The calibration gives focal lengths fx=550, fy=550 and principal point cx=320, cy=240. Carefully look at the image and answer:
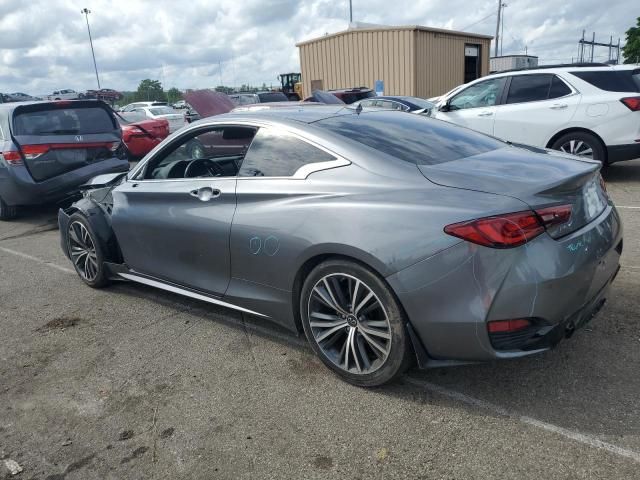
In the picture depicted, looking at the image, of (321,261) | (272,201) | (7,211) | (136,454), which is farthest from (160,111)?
(136,454)

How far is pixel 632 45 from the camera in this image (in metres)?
51.2

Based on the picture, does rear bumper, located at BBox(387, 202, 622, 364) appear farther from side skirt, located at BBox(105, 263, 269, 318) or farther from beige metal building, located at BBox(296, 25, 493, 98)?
beige metal building, located at BBox(296, 25, 493, 98)

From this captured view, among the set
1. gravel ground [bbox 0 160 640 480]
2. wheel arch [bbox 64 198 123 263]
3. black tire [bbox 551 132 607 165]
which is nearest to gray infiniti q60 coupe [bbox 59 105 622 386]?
gravel ground [bbox 0 160 640 480]

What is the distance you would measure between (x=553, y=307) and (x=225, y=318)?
2397 mm

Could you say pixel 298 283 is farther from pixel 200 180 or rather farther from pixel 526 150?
pixel 526 150

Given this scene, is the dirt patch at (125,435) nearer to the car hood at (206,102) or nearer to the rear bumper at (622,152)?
the car hood at (206,102)

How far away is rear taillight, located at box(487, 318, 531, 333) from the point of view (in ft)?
8.20

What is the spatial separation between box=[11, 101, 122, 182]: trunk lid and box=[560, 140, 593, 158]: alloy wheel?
6.64 metres

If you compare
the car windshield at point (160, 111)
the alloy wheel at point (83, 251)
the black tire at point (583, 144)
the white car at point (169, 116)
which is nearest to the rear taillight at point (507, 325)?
the alloy wheel at point (83, 251)

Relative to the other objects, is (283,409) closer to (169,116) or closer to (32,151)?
(32,151)

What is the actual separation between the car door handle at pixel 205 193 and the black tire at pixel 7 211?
576cm

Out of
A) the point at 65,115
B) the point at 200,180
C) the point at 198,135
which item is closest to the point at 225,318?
the point at 200,180

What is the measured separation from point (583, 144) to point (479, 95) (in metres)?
1.87

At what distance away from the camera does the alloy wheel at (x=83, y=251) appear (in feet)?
15.5
